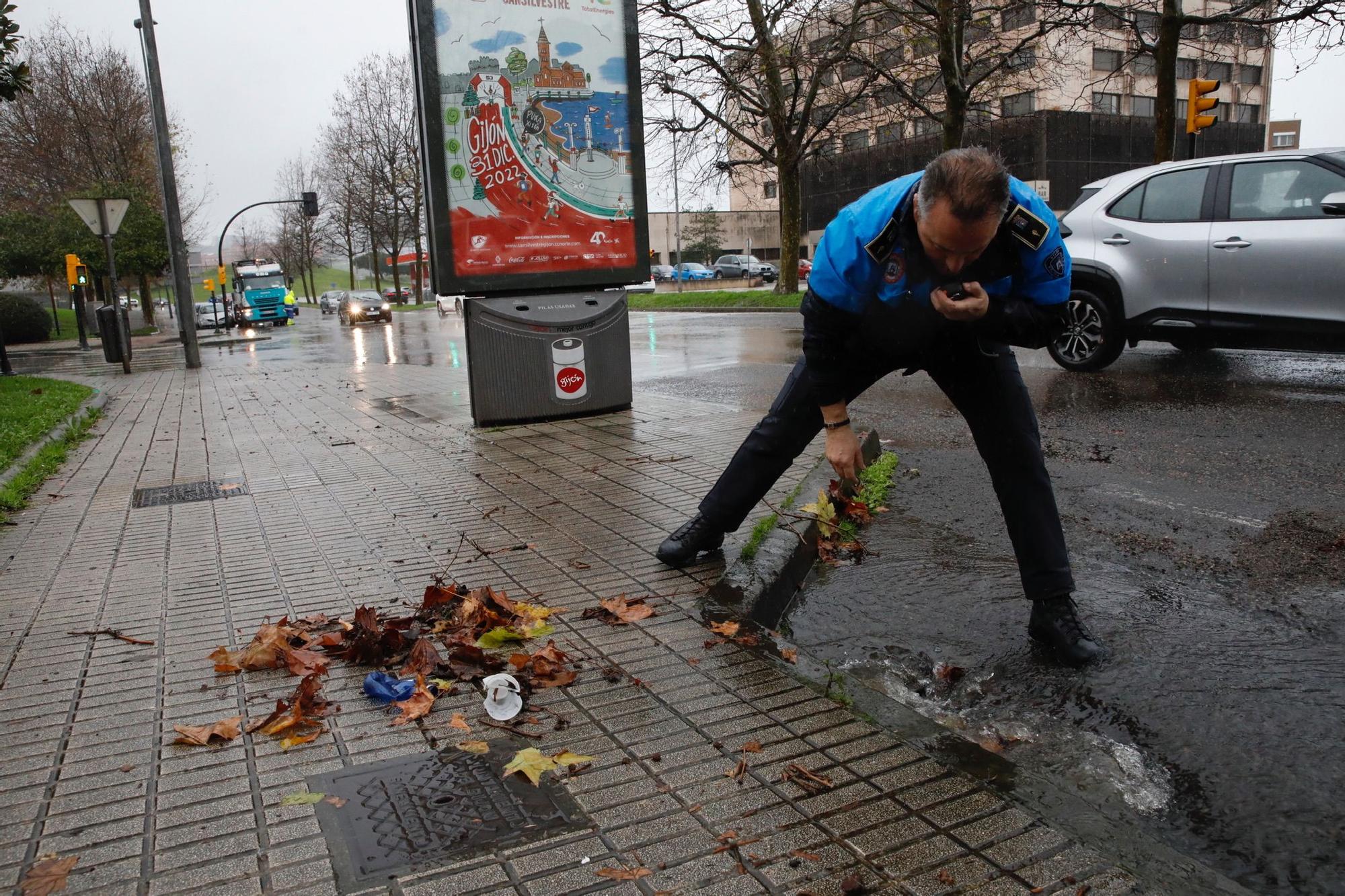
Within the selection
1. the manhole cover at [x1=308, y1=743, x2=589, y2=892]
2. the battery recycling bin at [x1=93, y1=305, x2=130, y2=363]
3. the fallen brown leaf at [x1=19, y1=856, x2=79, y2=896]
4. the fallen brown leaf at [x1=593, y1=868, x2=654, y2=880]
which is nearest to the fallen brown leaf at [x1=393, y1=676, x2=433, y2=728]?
the manhole cover at [x1=308, y1=743, x2=589, y2=892]

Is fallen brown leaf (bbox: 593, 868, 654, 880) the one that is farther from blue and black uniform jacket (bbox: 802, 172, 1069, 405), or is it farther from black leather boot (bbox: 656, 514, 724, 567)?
black leather boot (bbox: 656, 514, 724, 567)

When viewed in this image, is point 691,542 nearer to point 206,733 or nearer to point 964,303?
point 964,303

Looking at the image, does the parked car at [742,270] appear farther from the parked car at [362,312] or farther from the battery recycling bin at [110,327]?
the battery recycling bin at [110,327]

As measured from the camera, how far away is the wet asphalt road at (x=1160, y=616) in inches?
101

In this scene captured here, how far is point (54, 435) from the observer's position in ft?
29.2

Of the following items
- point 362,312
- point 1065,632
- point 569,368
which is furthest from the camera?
point 362,312

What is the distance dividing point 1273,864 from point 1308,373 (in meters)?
8.18

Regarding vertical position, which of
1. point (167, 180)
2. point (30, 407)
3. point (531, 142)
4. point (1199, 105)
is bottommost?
point (30, 407)

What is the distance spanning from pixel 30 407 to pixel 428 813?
33.6ft

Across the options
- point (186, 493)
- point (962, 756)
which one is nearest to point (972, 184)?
point (962, 756)

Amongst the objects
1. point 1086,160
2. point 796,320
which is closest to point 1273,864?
point 796,320

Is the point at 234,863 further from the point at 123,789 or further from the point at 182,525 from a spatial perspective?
the point at 182,525

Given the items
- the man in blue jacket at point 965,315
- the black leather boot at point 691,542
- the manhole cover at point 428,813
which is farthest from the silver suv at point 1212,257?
the manhole cover at point 428,813

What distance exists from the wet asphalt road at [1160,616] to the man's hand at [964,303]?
119 centimetres
